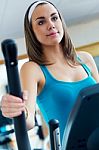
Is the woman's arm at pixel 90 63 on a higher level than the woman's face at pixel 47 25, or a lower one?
lower

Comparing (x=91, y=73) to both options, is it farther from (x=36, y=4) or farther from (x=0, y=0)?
(x=0, y=0)

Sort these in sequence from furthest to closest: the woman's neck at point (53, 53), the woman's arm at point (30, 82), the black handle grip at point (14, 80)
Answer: the woman's neck at point (53, 53) → the woman's arm at point (30, 82) → the black handle grip at point (14, 80)

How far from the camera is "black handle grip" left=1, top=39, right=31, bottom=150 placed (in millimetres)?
536

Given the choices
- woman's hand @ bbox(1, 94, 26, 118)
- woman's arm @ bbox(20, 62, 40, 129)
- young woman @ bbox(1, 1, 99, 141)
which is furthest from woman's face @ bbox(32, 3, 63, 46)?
woman's hand @ bbox(1, 94, 26, 118)

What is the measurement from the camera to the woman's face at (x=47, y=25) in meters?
1.00

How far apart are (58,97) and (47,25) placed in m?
0.27

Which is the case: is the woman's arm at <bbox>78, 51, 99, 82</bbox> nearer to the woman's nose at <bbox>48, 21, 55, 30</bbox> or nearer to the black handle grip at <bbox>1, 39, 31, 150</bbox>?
the woman's nose at <bbox>48, 21, 55, 30</bbox>

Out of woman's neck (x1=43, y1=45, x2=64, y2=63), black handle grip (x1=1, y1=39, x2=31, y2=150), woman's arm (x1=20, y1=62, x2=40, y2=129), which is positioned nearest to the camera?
black handle grip (x1=1, y1=39, x2=31, y2=150)

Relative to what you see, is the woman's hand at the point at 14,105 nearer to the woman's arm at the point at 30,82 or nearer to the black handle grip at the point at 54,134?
the black handle grip at the point at 54,134

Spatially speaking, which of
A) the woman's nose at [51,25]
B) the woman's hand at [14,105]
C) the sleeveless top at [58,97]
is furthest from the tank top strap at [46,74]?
the woman's hand at [14,105]

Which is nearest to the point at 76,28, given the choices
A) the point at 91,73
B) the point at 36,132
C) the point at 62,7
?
the point at 62,7

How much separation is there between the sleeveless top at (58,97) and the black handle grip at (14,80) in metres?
0.34

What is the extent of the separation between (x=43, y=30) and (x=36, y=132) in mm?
3254

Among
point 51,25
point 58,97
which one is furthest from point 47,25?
point 58,97
